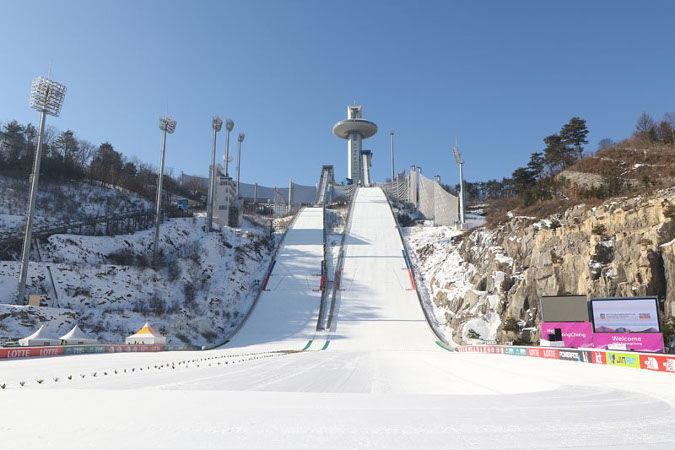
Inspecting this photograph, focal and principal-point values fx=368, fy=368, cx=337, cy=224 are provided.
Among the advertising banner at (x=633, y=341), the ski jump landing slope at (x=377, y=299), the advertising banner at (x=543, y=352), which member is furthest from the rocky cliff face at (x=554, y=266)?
the advertising banner at (x=543, y=352)

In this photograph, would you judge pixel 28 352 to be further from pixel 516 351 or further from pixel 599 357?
pixel 599 357

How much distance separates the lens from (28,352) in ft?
42.2

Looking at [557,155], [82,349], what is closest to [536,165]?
[557,155]

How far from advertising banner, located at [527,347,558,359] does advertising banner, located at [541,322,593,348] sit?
2.93ft

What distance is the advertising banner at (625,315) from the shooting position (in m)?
13.1

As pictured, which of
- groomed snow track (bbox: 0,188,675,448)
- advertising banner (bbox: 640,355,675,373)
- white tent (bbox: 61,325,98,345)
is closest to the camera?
groomed snow track (bbox: 0,188,675,448)

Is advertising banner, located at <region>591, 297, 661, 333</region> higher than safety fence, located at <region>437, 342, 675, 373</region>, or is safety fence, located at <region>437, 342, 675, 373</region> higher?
advertising banner, located at <region>591, 297, 661, 333</region>

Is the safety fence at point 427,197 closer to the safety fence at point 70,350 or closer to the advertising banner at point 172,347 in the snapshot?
the advertising banner at point 172,347

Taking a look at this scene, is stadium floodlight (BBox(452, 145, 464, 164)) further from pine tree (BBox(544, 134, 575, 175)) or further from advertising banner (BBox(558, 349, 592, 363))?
advertising banner (BBox(558, 349, 592, 363))

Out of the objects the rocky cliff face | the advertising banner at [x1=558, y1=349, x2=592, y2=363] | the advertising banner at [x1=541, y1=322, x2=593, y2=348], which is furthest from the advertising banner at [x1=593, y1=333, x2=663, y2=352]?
the rocky cliff face

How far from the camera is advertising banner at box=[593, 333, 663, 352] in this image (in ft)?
42.2

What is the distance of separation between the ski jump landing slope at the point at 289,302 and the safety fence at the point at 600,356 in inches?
409

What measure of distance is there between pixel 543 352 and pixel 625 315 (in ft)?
10.6

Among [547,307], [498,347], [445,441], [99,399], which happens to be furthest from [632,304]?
[99,399]
